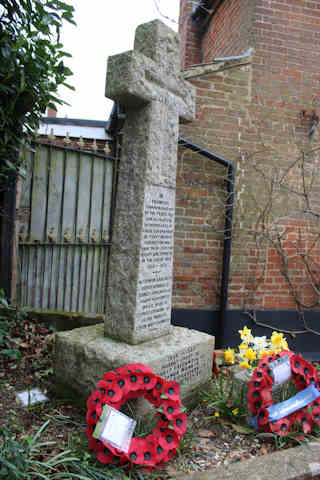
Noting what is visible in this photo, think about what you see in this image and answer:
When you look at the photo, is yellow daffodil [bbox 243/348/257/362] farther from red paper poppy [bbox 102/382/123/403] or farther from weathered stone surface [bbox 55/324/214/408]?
red paper poppy [bbox 102/382/123/403]

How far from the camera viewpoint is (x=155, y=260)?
9.05 ft

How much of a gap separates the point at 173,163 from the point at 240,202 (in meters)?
2.24

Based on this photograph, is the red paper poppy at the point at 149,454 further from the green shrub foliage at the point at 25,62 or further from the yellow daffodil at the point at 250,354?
the green shrub foliage at the point at 25,62

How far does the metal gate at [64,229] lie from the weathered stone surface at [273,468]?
8.59ft

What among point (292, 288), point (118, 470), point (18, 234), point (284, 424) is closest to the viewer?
point (118, 470)

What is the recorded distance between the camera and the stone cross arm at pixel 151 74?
2486 mm

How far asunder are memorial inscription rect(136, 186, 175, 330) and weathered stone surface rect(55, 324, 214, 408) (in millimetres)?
185

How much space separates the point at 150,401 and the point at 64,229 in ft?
8.10

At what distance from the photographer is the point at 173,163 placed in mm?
2896

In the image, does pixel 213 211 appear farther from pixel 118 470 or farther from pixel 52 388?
pixel 118 470

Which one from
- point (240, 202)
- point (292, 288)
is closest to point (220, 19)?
point (240, 202)

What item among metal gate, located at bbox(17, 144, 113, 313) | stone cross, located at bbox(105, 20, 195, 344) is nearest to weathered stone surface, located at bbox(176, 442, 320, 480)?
stone cross, located at bbox(105, 20, 195, 344)

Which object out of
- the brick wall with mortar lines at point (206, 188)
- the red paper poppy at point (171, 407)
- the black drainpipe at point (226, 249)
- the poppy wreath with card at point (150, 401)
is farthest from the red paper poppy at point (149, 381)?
the black drainpipe at point (226, 249)

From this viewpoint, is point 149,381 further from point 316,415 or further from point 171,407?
point 316,415
